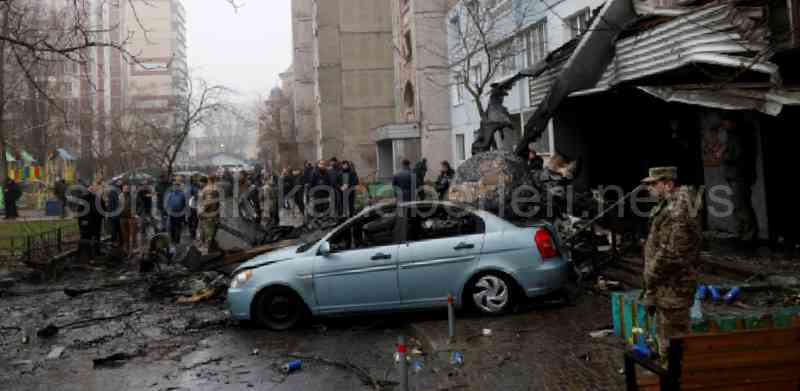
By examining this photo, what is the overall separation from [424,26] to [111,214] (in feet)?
62.4

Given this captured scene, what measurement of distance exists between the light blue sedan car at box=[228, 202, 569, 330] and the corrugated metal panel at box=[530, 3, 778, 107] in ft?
11.1

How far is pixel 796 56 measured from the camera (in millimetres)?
10000

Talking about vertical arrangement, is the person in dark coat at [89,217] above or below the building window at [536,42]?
below

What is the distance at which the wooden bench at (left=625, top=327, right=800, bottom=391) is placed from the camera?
3.92m

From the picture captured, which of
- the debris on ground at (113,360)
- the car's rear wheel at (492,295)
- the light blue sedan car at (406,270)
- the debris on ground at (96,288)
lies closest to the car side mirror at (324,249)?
the light blue sedan car at (406,270)

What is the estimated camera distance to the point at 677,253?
5.64 metres

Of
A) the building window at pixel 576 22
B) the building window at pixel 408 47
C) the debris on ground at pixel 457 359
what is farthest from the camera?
A: the building window at pixel 408 47

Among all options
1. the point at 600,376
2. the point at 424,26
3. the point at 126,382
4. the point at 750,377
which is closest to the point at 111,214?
the point at 126,382

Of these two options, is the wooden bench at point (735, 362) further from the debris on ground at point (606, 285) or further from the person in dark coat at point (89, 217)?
the person in dark coat at point (89, 217)

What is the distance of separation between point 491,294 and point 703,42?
4.75 m

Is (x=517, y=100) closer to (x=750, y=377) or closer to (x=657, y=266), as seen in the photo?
(x=657, y=266)

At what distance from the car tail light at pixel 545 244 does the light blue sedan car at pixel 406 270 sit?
13mm

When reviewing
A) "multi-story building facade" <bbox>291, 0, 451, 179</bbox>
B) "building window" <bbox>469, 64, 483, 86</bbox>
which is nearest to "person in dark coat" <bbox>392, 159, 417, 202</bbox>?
"building window" <bbox>469, 64, 483, 86</bbox>

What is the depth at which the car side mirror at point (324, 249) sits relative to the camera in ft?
30.0
